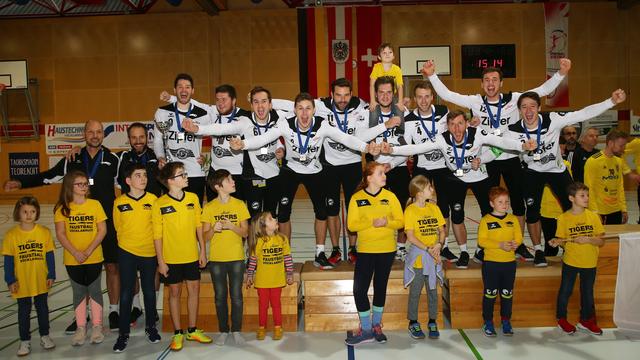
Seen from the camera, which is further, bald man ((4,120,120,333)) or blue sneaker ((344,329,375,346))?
bald man ((4,120,120,333))

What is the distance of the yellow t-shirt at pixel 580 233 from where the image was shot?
16.7 feet

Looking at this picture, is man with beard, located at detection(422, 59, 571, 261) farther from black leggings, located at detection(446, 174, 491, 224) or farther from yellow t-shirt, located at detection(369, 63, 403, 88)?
yellow t-shirt, located at detection(369, 63, 403, 88)

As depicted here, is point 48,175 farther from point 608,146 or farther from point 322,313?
point 608,146

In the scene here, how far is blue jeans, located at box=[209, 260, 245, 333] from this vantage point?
5156mm

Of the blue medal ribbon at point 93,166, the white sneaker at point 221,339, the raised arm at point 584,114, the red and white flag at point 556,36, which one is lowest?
the white sneaker at point 221,339

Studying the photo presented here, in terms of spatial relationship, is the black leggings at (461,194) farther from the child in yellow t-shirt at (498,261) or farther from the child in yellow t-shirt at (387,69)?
the child in yellow t-shirt at (387,69)

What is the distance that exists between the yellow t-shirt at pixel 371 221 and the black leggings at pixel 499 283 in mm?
986

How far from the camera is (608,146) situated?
23.0 ft

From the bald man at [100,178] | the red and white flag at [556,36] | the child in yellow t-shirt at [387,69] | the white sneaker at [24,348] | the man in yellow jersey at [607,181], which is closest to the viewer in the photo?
the white sneaker at [24,348]

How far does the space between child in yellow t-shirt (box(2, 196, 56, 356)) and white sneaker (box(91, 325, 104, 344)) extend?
1.18ft

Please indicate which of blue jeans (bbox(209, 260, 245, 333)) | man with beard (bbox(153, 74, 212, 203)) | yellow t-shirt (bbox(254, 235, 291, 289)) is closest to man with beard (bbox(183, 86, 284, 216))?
man with beard (bbox(153, 74, 212, 203))

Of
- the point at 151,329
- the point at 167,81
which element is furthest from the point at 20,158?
the point at 151,329

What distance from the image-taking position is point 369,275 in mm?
5059

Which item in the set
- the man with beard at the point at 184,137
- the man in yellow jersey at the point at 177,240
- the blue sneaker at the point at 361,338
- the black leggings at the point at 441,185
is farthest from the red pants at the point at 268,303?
the black leggings at the point at 441,185
